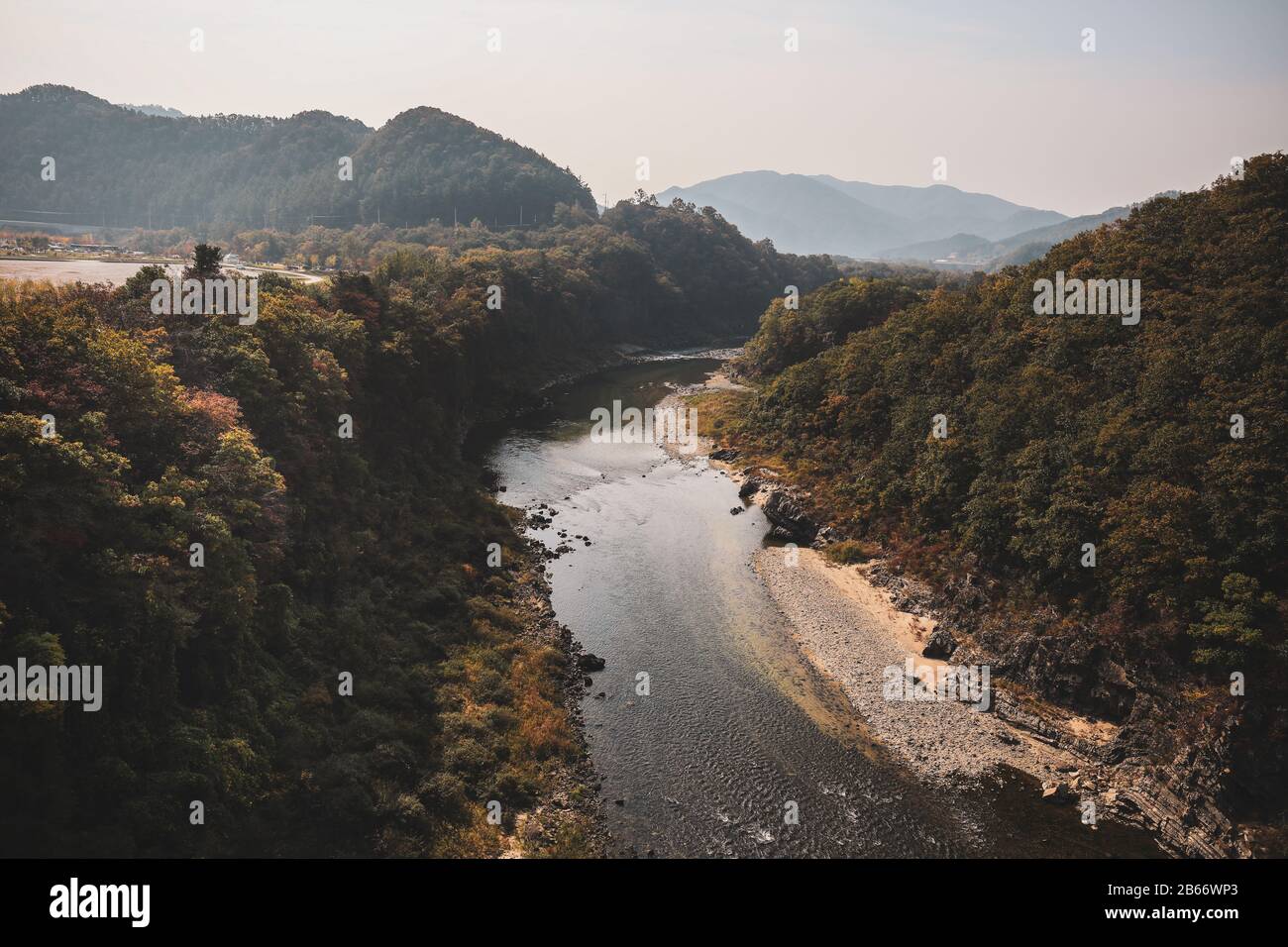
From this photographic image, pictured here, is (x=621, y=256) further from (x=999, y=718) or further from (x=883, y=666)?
(x=999, y=718)

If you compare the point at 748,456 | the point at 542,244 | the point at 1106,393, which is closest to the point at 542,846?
the point at 1106,393

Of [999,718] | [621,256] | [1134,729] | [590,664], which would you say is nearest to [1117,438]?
[1134,729]

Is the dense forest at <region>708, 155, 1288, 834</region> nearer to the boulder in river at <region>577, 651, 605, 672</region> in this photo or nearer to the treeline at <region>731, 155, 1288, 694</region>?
the treeline at <region>731, 155, 1288, 694</region>

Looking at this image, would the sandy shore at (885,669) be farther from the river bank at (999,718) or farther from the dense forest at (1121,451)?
the dense forest at (1121,451)

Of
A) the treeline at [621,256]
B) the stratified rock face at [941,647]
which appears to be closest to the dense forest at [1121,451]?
the stratified rock face at [941,647]

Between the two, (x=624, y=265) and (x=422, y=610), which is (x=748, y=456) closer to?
(x=422, y=610)

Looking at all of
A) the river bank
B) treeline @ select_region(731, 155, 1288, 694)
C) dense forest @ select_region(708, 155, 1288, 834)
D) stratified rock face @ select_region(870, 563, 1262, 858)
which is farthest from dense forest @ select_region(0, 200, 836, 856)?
Result: treeline @ select_region(731, 155, 1288, 694)
